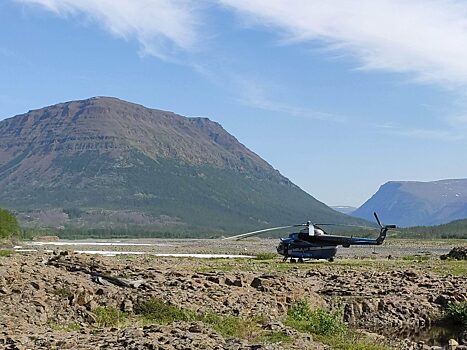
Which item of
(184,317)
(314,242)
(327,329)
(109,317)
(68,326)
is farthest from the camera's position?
(314,242)

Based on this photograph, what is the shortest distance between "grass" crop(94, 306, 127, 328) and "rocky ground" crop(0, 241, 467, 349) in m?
0.04

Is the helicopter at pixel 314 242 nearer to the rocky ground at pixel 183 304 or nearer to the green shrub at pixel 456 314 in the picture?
the rocky ground at pixel 183 304

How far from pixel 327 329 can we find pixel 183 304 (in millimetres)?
5533

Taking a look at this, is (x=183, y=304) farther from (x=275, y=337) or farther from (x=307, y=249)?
(x=307, y=249)

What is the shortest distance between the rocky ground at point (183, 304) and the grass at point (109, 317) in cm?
4

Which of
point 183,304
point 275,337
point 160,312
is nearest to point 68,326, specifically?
point 160,312

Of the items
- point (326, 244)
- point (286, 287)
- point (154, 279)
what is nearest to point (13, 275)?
point (154, 279)

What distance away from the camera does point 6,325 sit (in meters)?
19.3

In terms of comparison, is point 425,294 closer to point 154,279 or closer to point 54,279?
point 154,279

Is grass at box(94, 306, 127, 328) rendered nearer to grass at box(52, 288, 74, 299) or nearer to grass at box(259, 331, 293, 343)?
grass at box(52, 288, 74, 299)

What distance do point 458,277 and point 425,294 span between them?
25.0ft

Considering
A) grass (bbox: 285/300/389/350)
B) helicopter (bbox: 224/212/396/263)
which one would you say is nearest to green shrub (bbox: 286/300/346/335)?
grass (bbox: 285/300/389/350)

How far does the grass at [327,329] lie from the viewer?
21062mm

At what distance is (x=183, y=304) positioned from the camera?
26.0 m
